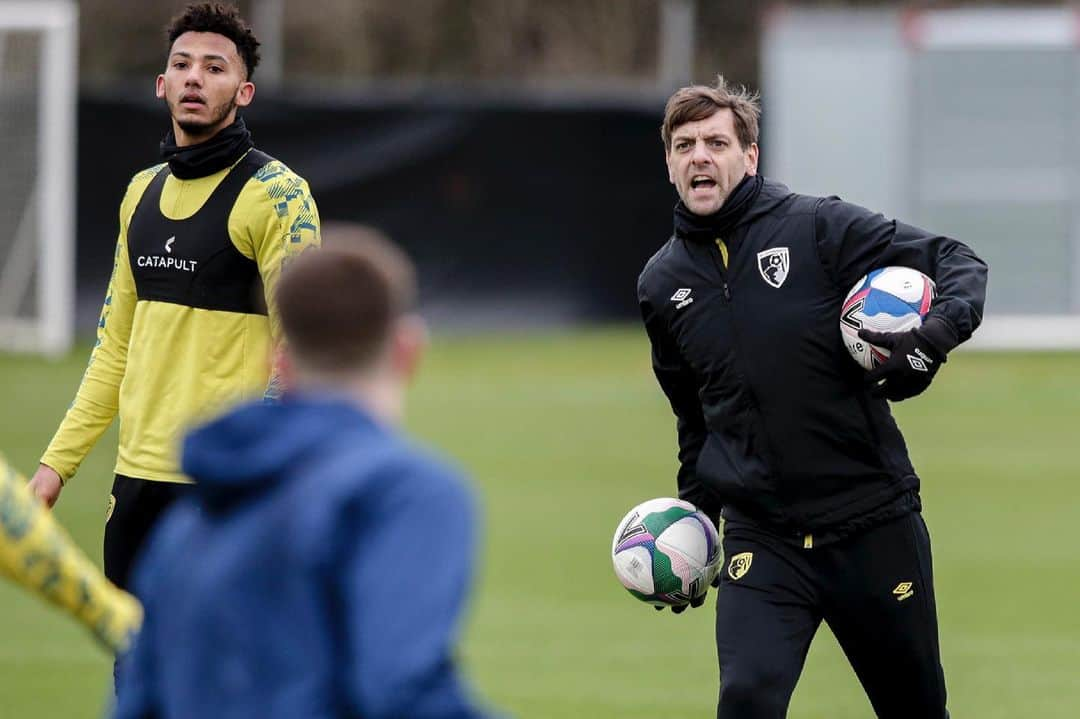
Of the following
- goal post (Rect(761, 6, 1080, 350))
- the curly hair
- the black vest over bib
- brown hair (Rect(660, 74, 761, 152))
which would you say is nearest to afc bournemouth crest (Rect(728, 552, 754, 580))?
brown hair (Rect(660, 74, 761, 152))

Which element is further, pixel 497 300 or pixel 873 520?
pixel 497 300

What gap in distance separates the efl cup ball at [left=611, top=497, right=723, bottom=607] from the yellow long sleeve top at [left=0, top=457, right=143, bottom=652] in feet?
8.29

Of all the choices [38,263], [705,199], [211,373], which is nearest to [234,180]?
[211,373]

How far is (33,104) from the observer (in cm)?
2359

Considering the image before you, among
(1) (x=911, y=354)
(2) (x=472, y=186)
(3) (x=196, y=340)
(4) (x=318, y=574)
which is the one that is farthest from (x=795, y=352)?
(2) (x=472, y=186)

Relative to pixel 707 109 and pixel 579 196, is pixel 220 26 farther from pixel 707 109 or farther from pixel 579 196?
pixel 579 196

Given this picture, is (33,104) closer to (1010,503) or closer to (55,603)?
(1010,503)

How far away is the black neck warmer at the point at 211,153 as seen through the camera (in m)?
5.80

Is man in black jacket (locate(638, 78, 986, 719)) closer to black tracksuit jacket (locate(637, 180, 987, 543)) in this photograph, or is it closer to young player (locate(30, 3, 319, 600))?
black tracksuit jacket (locate(637, 180, 987, 543))

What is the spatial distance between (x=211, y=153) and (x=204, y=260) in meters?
0.33

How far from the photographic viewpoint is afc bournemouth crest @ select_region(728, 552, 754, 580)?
18.5 feet

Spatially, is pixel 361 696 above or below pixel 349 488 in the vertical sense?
below

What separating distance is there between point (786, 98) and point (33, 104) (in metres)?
9.64

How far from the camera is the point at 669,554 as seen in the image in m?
5.95
